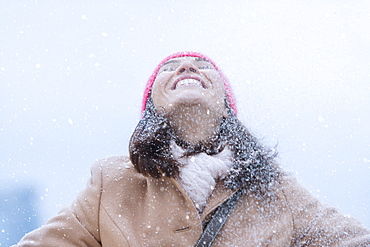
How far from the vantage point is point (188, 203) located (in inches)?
85.7

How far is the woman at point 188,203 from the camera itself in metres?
2.20

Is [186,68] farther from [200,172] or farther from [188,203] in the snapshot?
[188,203]

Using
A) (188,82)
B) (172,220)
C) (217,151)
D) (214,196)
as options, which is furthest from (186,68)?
(172,220)

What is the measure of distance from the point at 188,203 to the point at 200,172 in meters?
0.22

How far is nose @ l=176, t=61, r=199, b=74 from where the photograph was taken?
9.48 feet

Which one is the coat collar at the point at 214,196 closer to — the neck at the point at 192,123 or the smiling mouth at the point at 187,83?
the neck at the point at 192,123

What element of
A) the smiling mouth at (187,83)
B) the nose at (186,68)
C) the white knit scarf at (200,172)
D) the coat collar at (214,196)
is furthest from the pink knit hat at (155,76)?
the coat collar at (214,196)

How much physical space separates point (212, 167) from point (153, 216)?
0.47 m

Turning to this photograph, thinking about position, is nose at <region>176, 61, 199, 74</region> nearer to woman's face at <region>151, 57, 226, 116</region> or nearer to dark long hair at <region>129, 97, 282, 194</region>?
woman's face at <region>151, 57, 226, 116</region>

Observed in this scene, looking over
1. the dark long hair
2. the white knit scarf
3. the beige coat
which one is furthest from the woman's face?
the beige coat

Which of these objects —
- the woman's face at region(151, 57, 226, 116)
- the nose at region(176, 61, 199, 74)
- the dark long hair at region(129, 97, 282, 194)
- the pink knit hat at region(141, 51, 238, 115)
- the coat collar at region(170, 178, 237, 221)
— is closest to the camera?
the coat collar at region(170, 178, 237, 221)

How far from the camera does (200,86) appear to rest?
109 inches

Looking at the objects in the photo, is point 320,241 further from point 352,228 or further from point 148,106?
point 148,106

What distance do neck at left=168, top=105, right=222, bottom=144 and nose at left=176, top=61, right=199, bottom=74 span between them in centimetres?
35
